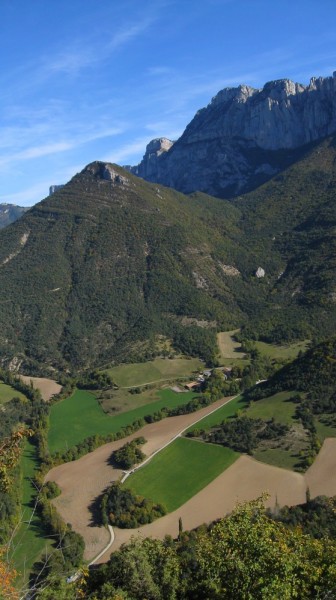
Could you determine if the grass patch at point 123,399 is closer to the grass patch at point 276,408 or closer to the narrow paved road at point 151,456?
A: the narrow paved road at point 151,456

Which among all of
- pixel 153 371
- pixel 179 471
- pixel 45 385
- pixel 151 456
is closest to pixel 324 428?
pixel 179 471

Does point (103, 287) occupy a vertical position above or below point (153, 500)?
above

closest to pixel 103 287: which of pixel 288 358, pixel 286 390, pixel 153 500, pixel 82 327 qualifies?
pixel 82 327

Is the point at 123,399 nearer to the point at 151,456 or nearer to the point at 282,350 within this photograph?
the point at 151,456

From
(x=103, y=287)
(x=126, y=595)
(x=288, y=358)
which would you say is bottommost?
(x=288, y=358)

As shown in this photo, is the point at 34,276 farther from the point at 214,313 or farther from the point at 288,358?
the point at 288,358

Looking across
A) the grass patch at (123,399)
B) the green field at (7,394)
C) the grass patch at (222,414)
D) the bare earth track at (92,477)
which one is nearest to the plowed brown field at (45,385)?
the green field at (7,394)
